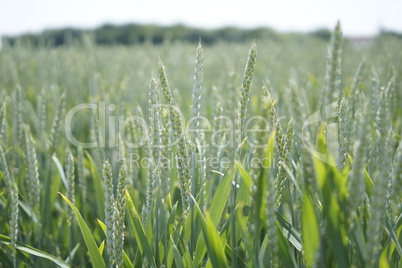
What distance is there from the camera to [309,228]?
0.65 metres

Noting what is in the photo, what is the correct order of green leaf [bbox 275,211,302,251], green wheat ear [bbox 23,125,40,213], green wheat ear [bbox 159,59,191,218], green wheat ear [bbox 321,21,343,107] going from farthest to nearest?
green wheat ear [bbox 23,125,40,213] < green leaf [bbox 275,211,302,251] < green wheat ear [bbox 159,59,191,218] < green wheat ear [bbox 321,21,343,107]

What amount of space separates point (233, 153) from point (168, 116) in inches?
7.0

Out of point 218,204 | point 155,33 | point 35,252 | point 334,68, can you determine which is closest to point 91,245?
point 35,252

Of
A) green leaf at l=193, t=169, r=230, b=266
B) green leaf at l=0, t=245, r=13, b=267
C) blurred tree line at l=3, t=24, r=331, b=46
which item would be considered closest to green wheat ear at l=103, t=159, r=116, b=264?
green leaf at l=193, t=169, r=230, b=266

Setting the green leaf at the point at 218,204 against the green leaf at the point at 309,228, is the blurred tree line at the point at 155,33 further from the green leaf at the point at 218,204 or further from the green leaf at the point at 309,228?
the green leaf at the point at 309,228

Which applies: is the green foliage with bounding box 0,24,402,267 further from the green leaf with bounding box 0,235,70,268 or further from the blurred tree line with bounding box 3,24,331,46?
the blurred tree line with bounding box 3,24,331,46

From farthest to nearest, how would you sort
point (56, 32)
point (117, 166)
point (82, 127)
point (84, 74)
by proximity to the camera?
point (56, 32) → point (84, 74) → point (82, 127) → point (117, 166)

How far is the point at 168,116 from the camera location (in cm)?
84

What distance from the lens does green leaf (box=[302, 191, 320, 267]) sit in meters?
0.65

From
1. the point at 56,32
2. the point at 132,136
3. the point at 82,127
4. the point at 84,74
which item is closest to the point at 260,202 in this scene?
the point at 132,136

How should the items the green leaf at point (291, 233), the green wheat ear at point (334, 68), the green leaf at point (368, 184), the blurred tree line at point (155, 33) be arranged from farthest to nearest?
1. the blurred tree line at point (155, 33)
2. the green leaf at point (368, 184)
3. the green leaf at point (291, 233)
4. the green wheat ear at point (334, 68)

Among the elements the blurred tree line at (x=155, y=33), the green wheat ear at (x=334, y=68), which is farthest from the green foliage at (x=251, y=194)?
the blurred tree line at (x=155, y=33)

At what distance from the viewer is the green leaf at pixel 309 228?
0.65 metres

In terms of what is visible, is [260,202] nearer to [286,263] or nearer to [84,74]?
[286,263]
